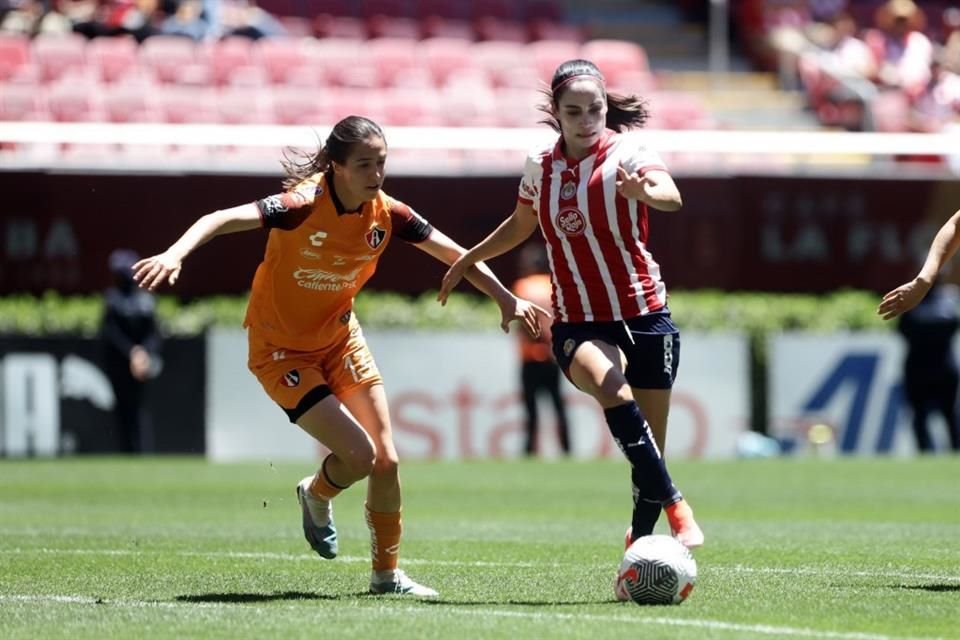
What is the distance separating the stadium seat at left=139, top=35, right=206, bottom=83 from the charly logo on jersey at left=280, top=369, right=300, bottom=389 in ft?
51.7

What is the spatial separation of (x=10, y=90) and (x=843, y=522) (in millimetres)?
13005

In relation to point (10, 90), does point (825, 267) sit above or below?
below

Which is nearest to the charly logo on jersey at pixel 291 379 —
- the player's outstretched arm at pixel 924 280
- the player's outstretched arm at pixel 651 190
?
the player's outstretched arm at pixel 651 190

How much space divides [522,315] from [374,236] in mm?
789

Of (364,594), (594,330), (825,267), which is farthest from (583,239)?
(825,267)

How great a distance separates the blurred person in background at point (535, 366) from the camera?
2031 centimetres

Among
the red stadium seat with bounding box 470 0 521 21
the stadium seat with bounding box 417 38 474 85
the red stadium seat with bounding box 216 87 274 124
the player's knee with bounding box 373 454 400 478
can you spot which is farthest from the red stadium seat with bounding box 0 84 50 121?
the player's knee with bounding box 373 454 400 478

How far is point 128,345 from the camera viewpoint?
20359 mm

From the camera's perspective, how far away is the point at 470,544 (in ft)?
37.1

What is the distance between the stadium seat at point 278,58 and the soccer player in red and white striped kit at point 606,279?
52.9 ft

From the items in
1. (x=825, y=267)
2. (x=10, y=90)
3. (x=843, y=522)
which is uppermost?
(x=10, y=90)

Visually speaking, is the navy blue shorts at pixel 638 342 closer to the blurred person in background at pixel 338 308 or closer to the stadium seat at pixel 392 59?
the blurred person in background at pixel 338 308

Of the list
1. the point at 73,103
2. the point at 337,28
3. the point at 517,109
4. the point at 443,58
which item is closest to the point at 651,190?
the point at 73,103

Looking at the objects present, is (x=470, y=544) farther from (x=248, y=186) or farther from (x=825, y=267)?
(x=825, y=267)
